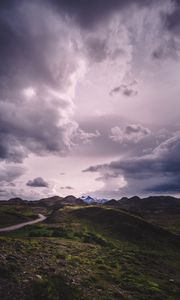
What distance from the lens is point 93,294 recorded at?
19.0 m

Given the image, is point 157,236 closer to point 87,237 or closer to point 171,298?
point 87,237

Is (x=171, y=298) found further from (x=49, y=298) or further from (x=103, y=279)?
(x=49, y=298)

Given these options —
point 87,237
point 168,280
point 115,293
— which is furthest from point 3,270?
point 87,237

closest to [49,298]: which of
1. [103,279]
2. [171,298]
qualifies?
[103,279]

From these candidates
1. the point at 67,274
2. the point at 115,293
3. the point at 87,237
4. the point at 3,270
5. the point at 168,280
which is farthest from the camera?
the point at 87,237

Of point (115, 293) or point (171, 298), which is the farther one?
point (171, 298)

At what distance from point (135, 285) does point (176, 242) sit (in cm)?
4753

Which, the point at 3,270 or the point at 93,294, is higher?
the point at 3,270

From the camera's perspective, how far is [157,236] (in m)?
68.6

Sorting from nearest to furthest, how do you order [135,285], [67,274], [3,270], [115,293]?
[3,270] < [115,293] < [67,274] < [135,285]

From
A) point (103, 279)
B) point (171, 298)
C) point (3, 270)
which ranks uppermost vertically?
point (3, 270)

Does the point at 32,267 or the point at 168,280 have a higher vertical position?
the point at 32,267

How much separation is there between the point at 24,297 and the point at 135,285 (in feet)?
38.3

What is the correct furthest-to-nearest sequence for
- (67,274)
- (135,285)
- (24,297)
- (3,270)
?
(135,285) < (67,274) < (3,270) < (24,297)
